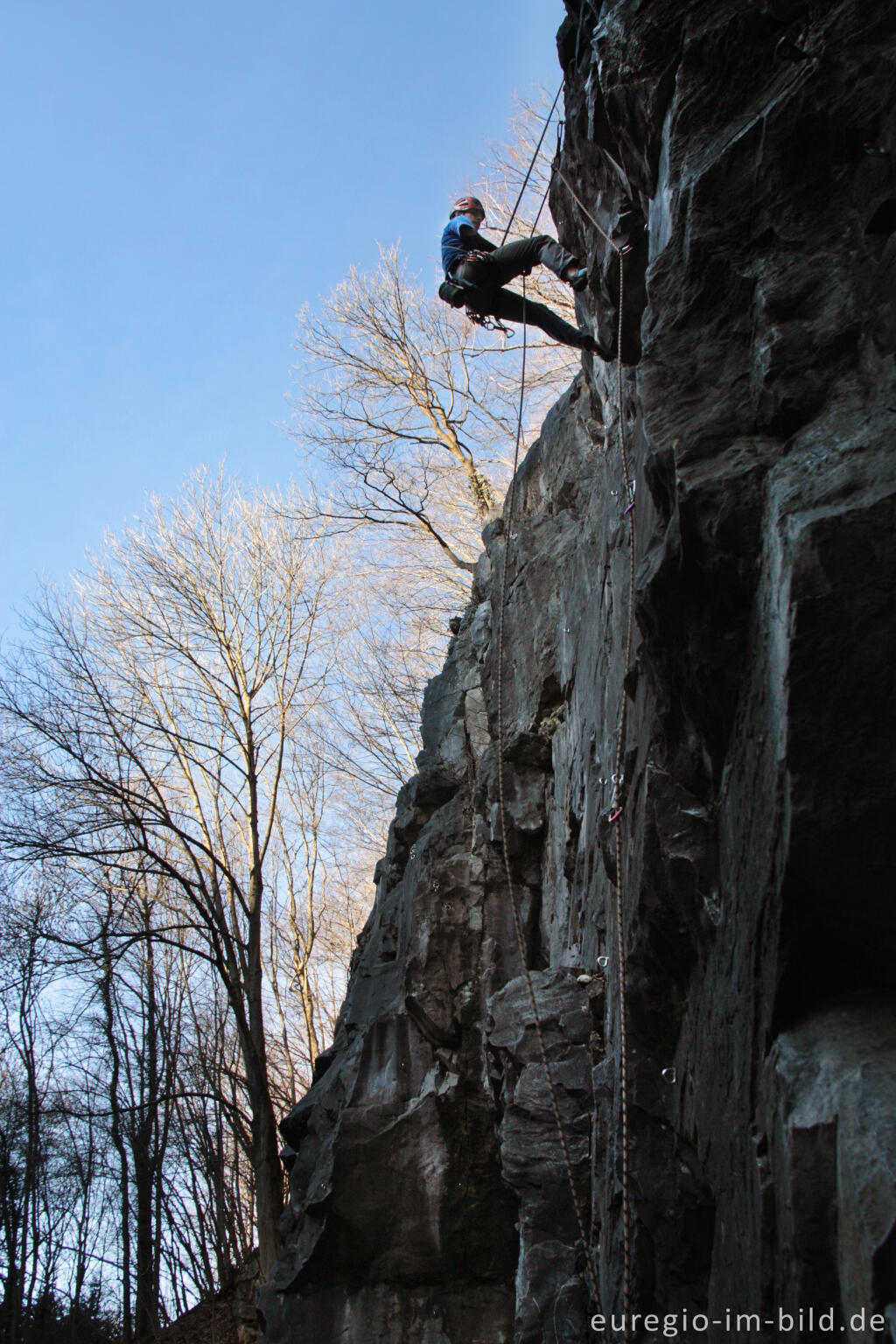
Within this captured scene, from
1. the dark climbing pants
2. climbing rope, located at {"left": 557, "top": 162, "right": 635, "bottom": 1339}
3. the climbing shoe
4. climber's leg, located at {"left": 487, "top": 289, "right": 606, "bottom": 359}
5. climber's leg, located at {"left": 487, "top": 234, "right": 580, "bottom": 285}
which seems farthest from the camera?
the dark climbing pants

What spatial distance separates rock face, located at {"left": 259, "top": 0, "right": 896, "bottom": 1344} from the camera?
2.50 meters

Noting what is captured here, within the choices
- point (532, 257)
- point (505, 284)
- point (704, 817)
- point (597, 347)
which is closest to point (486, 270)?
point (505, 284)

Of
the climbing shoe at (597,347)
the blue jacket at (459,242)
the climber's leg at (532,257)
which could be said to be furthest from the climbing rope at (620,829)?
the blue jacket at (459,242)

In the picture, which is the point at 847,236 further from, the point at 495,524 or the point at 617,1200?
the point at 495,524

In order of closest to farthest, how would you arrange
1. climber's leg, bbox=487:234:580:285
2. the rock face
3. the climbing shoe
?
1. the rock face
2. the climbing shoe
3. climber's leg, bbox=487:234:580:285

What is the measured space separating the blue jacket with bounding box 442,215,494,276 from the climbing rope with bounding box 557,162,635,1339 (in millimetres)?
1810

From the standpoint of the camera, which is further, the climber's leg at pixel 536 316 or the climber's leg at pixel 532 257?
the climber's leg at pixel 536 316

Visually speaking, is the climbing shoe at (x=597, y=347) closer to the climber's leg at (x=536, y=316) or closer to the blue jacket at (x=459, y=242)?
the climber's leg at (x=536, y=316)

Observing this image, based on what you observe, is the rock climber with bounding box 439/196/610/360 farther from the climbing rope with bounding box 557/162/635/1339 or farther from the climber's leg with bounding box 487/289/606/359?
the climbing rope with bounding box 557/162/635/1339

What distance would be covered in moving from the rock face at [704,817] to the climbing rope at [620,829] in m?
0.05

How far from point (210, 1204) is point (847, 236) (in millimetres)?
13016

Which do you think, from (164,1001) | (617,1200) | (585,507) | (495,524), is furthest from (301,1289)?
(164,1001)

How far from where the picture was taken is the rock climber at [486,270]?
749cm

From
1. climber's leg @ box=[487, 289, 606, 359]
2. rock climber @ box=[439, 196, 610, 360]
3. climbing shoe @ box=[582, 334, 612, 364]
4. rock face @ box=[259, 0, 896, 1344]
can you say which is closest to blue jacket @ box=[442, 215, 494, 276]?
rock climber @ box=[439, 196, 610, 360]
